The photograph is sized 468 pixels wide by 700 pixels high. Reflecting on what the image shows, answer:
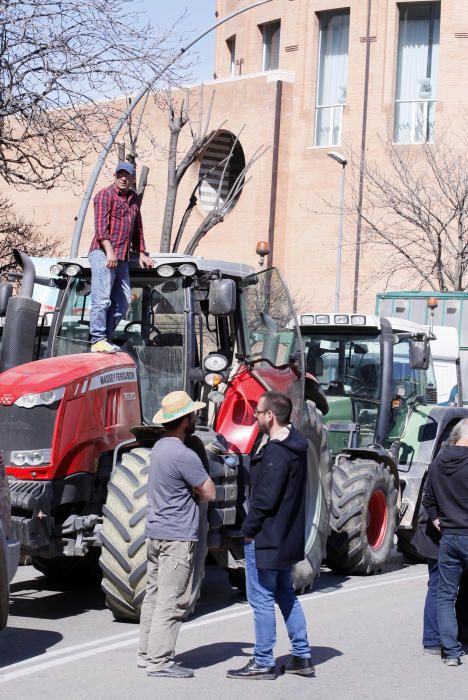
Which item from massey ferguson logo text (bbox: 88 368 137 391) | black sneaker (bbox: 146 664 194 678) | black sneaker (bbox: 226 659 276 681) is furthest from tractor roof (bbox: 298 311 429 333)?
black sneaker (bbox: 146 664 194 678)

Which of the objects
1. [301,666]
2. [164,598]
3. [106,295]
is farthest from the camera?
[106,295]

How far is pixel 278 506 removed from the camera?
26.1 feet

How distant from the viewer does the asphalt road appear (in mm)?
7738

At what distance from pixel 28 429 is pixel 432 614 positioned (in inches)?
130

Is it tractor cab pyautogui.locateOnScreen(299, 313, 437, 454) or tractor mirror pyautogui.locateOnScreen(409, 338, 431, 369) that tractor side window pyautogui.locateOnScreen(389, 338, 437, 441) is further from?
tractor mirror pyautogui.locateOnScreen(409, 338, 431, 369)

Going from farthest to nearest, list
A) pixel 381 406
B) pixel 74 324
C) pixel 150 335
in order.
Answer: pixel 381 406, pixel 74 324, pixel 150 335

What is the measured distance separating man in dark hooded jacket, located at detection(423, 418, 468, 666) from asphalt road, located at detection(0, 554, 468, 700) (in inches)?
9.1

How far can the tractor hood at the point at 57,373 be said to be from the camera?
9.75 m

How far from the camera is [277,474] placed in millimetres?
7918

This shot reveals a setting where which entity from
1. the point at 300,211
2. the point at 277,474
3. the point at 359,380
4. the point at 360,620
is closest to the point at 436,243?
the point at 300,211

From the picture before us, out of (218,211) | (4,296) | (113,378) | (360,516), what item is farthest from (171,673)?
(218,211)

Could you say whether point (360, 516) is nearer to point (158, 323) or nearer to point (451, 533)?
point (158, 323)

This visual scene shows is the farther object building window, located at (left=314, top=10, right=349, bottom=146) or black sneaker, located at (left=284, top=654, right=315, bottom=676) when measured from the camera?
building window, located at (left=314, top=10, right=349, bottom=146)

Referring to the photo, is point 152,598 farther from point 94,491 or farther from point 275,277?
point 275,277
